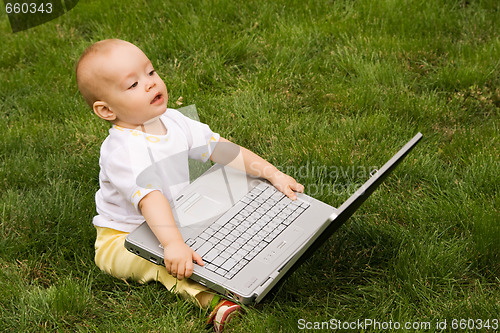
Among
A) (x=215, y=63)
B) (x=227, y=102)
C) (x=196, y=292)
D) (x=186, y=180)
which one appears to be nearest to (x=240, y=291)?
(x=196, y=292)

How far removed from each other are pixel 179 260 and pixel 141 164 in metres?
0.45

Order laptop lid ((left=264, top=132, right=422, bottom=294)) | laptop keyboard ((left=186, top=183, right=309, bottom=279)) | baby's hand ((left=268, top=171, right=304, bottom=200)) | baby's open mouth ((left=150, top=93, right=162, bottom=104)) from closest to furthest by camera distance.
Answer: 1. laptop lid ((left=264, top=132, right=422, bottom=294))
2. laptop keyboard ((left=186, top=183, right=309, bottom=279))
3. baby's open mouth ((left=150, top=93, right=162, bottom=104))
4. baby's hand ((left=268, top=171, right=304, bottom=200))

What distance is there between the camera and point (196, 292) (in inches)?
111

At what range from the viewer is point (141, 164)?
9.43 ft

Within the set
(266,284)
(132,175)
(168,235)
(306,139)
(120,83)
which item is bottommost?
(306,139)

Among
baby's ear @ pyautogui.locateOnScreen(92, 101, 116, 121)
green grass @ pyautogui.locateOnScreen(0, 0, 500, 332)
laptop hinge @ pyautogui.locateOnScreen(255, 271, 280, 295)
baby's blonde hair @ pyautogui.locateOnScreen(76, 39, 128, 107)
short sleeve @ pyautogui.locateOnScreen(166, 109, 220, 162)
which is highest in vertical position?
baby's blonde hair @ pyautogui.locateOnScreen(76, 39, 128, 107)

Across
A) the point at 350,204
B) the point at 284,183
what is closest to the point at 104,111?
the point at 284,183

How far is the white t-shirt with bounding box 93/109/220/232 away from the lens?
9.41ft

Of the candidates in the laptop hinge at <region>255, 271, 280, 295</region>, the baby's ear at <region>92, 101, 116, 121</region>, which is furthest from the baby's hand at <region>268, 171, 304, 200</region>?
the baby's ear at <region>92, 101, 116, 121</region>

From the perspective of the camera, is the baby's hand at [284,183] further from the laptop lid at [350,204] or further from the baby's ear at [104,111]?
the baby's ear at [104,111]

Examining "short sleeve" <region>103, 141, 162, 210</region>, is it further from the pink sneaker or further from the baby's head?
the pink sneaker

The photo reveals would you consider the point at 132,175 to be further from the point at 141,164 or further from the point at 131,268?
the point at 131,268

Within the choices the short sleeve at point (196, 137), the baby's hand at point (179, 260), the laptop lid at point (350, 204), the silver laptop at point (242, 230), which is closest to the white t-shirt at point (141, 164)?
the short sleeve at point (196, 137)

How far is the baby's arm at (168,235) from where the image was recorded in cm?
272
